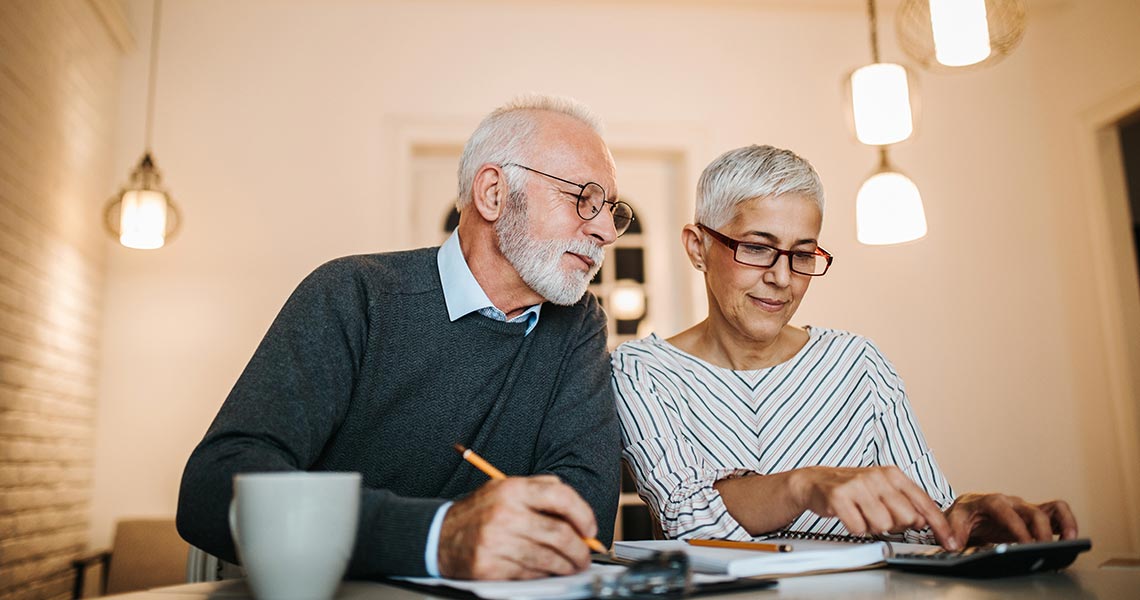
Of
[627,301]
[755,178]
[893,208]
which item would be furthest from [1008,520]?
[627,301]

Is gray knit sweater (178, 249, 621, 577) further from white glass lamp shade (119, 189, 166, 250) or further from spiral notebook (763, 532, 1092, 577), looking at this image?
white glass lamp shade (119, 189, 166, 250)

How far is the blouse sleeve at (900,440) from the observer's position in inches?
58.6

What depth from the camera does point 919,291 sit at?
13.9ft

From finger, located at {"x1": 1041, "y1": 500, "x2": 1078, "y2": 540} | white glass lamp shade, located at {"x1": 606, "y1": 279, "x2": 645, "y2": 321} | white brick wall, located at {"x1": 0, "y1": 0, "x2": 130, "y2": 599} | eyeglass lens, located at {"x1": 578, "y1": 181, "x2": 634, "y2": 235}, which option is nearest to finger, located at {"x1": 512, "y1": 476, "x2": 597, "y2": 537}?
finger, located at {"x1": 1041, "y1": 500, "x2": 1078, "y2": 540}

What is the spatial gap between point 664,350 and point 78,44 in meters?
2.96

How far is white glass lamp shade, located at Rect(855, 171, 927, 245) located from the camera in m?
3.04

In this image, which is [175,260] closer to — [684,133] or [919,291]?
[684,133]

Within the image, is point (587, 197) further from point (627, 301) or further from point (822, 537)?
point (627, 301)

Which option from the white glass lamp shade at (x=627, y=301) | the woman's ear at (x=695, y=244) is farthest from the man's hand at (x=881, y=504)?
the white glass lamp shade at (x=627, y=301)

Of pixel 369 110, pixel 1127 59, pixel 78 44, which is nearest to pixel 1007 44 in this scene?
pixel 1127 59

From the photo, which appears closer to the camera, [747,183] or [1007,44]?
[747,183]

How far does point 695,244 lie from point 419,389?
2.17 ft

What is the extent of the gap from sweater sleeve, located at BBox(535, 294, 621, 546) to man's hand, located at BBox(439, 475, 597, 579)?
372 mm

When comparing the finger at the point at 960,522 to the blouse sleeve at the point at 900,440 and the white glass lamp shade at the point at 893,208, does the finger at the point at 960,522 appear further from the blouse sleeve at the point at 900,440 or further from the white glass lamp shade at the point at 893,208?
the white glass lamp shade at the point at 893,208
